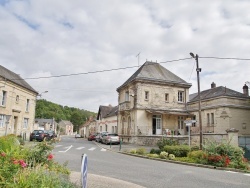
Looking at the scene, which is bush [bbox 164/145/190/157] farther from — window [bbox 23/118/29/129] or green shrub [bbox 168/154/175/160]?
window [bbox 23/118/29/129]

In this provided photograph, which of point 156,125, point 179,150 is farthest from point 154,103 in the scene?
point 179,150

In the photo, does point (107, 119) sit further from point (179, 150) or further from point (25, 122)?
point (179, 150)

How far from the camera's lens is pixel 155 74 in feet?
119

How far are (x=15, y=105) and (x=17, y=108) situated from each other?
28.6 inches

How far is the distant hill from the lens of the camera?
105 meters

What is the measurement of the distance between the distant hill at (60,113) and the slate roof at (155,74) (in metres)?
73.4

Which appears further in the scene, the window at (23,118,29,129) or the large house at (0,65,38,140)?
the window at (23,118,29,129)

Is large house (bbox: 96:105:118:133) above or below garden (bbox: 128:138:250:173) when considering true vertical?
above

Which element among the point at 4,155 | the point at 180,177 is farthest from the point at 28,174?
the point at 180,177

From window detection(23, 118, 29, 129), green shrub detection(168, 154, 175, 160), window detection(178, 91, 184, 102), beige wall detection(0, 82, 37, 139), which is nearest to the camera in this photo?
green shrub detection(168, 154, 175, 160)

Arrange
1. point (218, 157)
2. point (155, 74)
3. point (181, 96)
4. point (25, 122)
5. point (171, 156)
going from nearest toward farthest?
point (218, 157) < point (171, 156) < point (155, 74) < point (181, 96) < point (25, 122)

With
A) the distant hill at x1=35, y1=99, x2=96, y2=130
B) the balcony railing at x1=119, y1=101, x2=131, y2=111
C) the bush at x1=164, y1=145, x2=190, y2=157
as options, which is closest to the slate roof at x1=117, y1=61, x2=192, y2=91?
the balcony railing at x1=119, y1=101, x2=131, y2=111

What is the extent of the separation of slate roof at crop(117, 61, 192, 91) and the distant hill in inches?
2890

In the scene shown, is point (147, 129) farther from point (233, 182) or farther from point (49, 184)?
point (49, 184)
